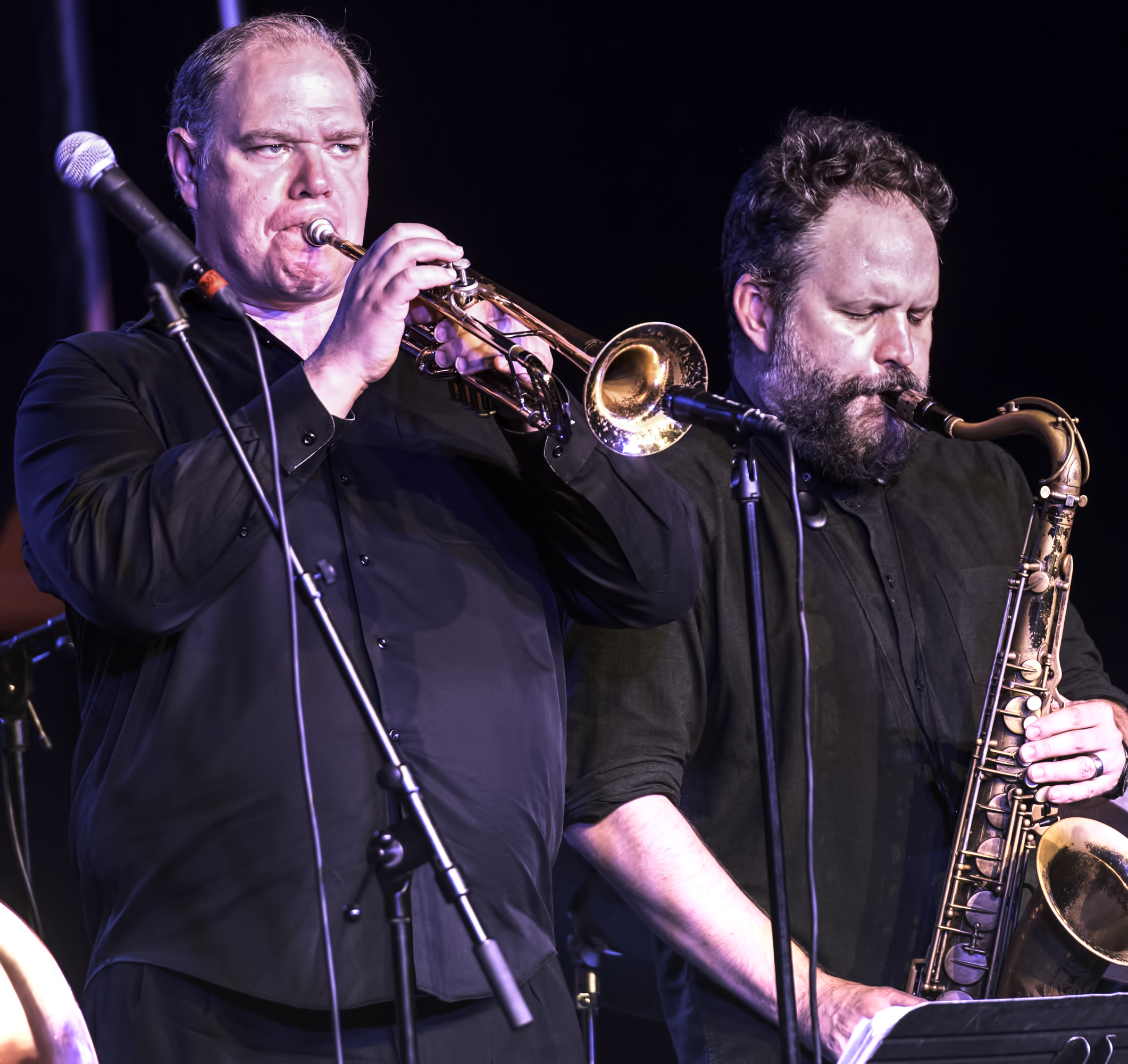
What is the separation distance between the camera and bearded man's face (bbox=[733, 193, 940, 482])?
2924mm

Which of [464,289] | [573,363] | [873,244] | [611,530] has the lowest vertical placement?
[611,530]

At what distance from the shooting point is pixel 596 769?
8.51 ft

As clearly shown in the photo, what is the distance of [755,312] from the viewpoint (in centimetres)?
309

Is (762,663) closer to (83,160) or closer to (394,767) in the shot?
(394,767)

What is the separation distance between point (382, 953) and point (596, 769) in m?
0.69

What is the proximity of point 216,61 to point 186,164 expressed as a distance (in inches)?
7.9

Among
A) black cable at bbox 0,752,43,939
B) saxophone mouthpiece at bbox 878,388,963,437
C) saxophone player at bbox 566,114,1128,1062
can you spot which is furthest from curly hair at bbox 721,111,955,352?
black cable at bbox 0,752,43,939

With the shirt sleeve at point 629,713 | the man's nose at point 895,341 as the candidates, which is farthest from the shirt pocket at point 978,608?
the shirt sleeve at point 629,713

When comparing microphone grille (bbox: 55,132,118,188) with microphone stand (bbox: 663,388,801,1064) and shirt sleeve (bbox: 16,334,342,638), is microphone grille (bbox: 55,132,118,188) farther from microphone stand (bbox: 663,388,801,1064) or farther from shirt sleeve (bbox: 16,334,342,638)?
microphone stand (bbox: 663,388,801,1064)

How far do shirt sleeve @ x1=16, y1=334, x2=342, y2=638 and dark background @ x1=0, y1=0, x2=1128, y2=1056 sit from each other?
160 centimetres

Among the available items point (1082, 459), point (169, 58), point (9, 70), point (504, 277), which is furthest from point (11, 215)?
point (1082, 459)

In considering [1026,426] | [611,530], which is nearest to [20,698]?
[611,530]

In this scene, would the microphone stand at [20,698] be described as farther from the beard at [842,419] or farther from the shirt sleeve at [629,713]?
the beard at [842,419]

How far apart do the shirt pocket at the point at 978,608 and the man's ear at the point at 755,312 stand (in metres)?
0.66
